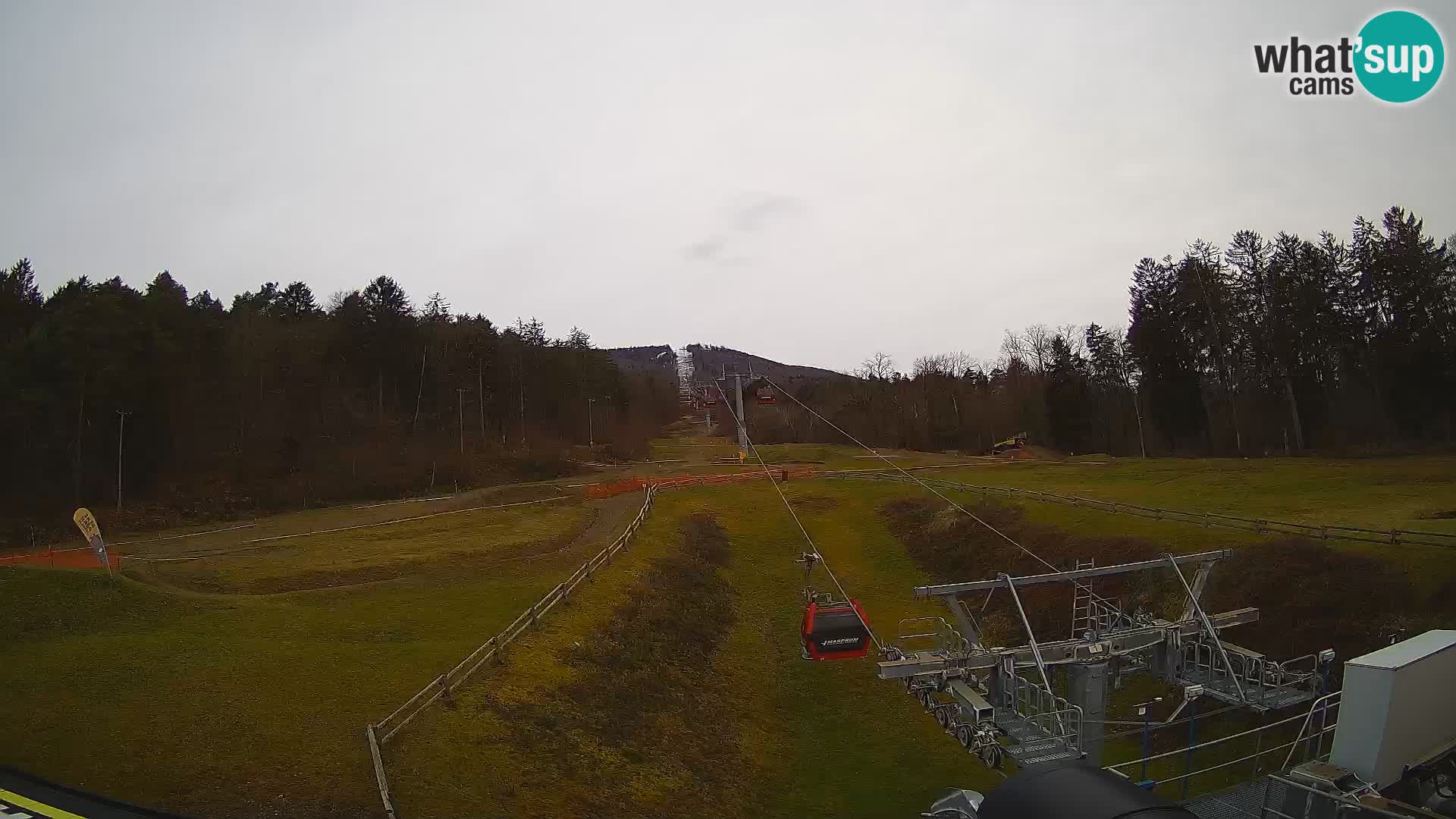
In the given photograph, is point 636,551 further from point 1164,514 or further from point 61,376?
point 61,376

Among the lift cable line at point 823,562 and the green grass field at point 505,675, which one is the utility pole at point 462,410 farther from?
the green grass field at point 505,675

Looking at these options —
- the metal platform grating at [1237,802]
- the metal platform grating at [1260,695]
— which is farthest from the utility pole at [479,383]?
the metal platform grating at [1237,802]

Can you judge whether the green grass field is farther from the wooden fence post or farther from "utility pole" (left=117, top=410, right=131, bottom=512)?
"utility pole" (left=117, top=410, right=131, bottom=512)

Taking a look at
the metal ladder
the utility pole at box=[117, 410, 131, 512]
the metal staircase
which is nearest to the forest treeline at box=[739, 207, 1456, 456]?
the metal ladder

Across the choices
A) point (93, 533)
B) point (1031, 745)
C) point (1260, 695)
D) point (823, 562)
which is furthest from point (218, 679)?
point (1260, 695)

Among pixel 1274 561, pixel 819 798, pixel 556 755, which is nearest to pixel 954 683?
pixel 819 798

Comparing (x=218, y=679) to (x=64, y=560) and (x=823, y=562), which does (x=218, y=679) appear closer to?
(x=823, y=562)

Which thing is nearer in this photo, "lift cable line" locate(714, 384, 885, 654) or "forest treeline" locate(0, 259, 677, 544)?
"lift cable line" locate(714, 384, 885, 654)
